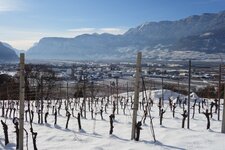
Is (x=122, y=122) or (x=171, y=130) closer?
(x=171, y=130)

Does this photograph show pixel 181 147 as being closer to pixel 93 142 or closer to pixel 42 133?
pixel 93 142

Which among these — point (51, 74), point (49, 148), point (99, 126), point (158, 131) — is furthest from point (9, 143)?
point (51, 74)

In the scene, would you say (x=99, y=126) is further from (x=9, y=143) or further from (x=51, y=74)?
(x=51, y=74)

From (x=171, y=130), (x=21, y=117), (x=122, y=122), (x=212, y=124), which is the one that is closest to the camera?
(x=21, y=117)

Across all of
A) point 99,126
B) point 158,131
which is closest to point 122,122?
point 99,126

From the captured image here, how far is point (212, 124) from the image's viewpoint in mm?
11414

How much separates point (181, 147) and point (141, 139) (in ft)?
4.33

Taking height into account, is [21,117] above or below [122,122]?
above

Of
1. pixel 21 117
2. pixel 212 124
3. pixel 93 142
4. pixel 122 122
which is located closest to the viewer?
pixel 21 117

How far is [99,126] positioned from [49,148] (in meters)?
3.27

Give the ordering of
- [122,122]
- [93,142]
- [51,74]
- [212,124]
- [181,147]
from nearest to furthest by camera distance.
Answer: [181,147]
[93,142]
[212,124]
[122,122]
[51,74]

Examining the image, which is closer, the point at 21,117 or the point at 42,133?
the point at 21,117

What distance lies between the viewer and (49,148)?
8523 mm

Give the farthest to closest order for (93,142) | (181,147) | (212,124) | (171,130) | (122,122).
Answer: (122,122) < (212,124) < (171,130) < (93,142) < (181,147)
